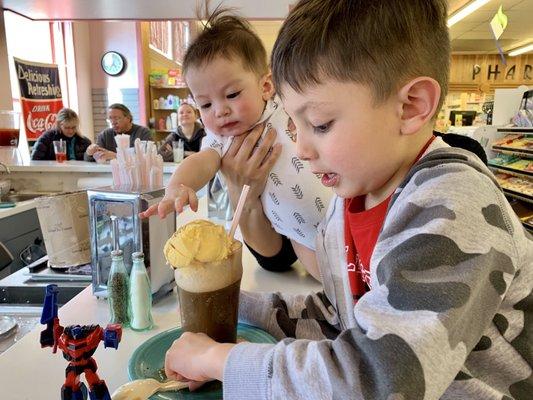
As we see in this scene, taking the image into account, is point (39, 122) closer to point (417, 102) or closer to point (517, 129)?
point (517, 129)

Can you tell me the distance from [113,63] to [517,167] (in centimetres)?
599

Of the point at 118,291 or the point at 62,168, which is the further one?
the point at 62,168

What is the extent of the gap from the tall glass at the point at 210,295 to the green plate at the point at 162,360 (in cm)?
6

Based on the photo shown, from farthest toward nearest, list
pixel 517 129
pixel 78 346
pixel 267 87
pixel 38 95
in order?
1. pixel 38 95
2. pixel 517 129
3. pixel 267 87
4. pixel 78 346

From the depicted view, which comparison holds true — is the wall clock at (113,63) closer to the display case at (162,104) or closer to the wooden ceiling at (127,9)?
the display case at (162,104)

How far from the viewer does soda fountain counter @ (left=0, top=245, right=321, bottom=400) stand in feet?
2.31

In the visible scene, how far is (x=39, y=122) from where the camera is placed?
17.9ft

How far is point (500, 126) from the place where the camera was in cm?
393

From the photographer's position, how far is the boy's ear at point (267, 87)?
1302 mm

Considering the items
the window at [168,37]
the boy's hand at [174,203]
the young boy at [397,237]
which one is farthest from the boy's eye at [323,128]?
the window at [168,37]

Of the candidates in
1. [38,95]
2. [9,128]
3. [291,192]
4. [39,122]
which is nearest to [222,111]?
[291,192]

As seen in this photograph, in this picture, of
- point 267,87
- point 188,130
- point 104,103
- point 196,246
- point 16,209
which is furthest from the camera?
point 104,103

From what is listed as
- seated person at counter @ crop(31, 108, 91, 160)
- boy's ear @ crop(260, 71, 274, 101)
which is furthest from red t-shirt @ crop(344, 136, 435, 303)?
seated person at counter @ crop(31, 108, 91, 160)

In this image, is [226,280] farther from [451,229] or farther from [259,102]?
[259,102]
